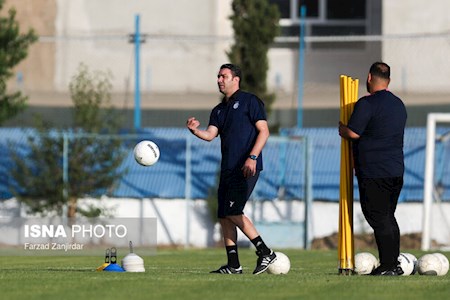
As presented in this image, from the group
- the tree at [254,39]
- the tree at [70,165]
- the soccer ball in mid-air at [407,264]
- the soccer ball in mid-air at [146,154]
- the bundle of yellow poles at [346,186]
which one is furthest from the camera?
the tree at [254,39]

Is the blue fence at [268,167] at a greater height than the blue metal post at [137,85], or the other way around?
the blue metal post at [137,85]

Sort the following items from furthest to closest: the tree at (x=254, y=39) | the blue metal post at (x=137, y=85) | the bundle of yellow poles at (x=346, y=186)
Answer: the blue metal post at (x=137, y=85) < the tree at (x=254, y=39) < the bundle of yellow poles at (x=346, y=186)

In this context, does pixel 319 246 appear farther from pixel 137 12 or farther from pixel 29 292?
pixel 29 292

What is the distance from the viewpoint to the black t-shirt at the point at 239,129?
43.1ft

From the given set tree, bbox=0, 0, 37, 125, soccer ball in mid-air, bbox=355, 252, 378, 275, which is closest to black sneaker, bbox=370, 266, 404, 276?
soccer ball in mid-air, bbox=355, 252, 378, 275

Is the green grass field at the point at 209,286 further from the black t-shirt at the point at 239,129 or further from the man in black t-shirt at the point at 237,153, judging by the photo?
the black t-shirt at the point at 239,129

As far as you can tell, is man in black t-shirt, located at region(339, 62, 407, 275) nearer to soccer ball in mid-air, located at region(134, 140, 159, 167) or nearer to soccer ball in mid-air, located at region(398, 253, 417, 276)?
soccer ball in mid-air, located at region(398, 253, 417, 276)

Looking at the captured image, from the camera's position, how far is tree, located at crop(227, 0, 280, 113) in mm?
29141

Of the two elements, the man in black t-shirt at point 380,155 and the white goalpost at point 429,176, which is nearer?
the man in black t-shirt at point 380,155

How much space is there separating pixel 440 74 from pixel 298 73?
389 cm

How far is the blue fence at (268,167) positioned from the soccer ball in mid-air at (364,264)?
1486 cm

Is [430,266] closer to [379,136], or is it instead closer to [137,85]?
[379,136]

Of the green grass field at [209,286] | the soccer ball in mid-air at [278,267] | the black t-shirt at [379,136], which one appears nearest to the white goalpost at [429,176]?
the soccer ball in mid-air at [278,267]

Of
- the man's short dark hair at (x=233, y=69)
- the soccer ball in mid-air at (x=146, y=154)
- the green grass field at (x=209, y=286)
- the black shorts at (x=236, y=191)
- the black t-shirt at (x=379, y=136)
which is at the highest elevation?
the man's short dark hair at (x=233, y=69)
